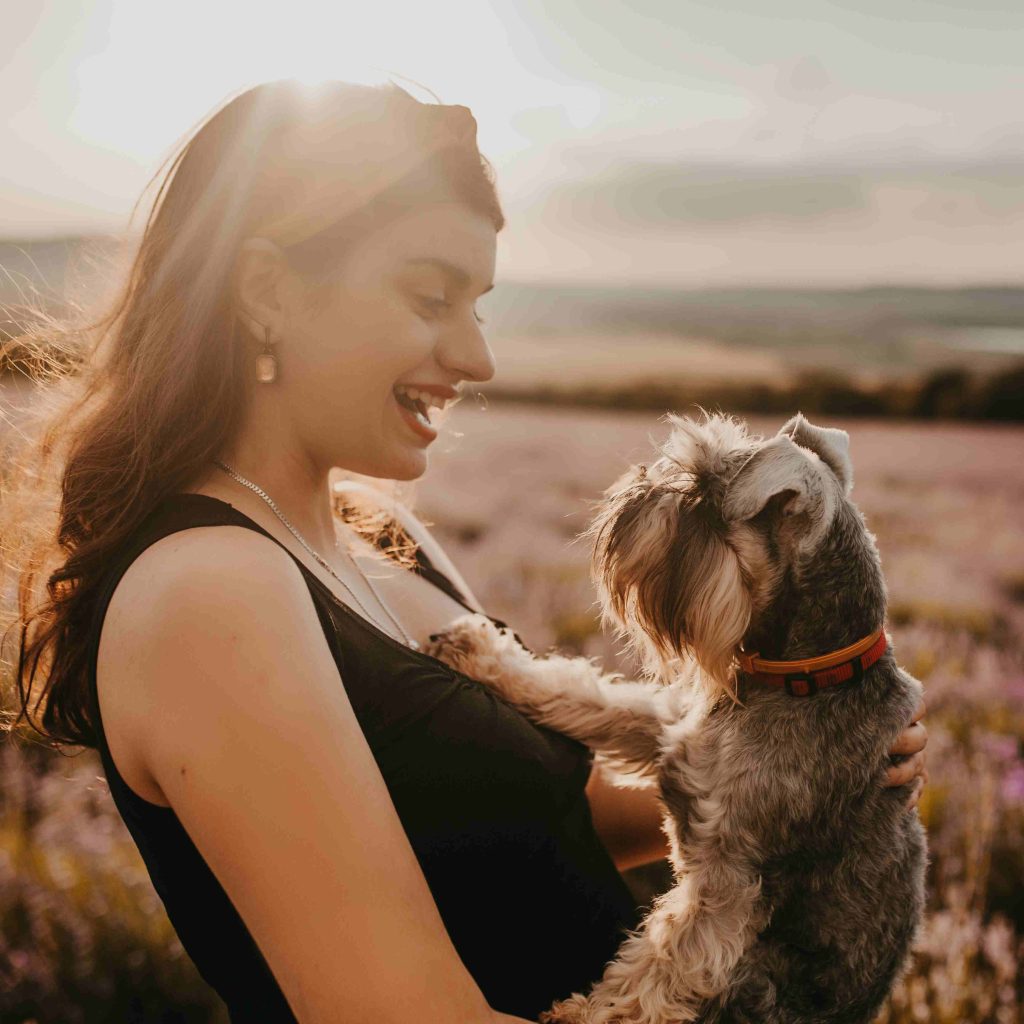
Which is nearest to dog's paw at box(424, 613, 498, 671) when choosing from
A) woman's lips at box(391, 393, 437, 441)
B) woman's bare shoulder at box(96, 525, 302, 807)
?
woman's lips at box(391, 393, 437, 441)

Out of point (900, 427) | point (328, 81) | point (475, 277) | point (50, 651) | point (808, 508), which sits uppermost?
point (328, 81)

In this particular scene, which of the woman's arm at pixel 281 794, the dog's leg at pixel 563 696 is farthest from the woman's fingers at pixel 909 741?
the woman's arm at pixel 281 794

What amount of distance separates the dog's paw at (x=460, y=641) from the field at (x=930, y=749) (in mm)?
719

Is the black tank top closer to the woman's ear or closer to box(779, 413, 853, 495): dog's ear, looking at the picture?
the woman's ear

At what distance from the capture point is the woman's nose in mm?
2404

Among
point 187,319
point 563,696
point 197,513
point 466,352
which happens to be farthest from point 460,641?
point 187,319

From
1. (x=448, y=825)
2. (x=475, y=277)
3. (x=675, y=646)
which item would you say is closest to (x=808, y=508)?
(x=675, y=646)

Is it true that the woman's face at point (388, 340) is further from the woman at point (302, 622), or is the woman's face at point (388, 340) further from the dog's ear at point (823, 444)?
the dog's ear at point (823, 444)

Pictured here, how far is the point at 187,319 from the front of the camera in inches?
85.4

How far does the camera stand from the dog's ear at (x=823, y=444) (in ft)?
9.28

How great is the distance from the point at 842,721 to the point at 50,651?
2097 mm

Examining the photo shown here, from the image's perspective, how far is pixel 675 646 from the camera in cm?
283

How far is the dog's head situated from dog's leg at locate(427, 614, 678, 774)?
267 mm

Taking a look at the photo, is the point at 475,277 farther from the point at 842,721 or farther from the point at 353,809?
the point at 842,721
